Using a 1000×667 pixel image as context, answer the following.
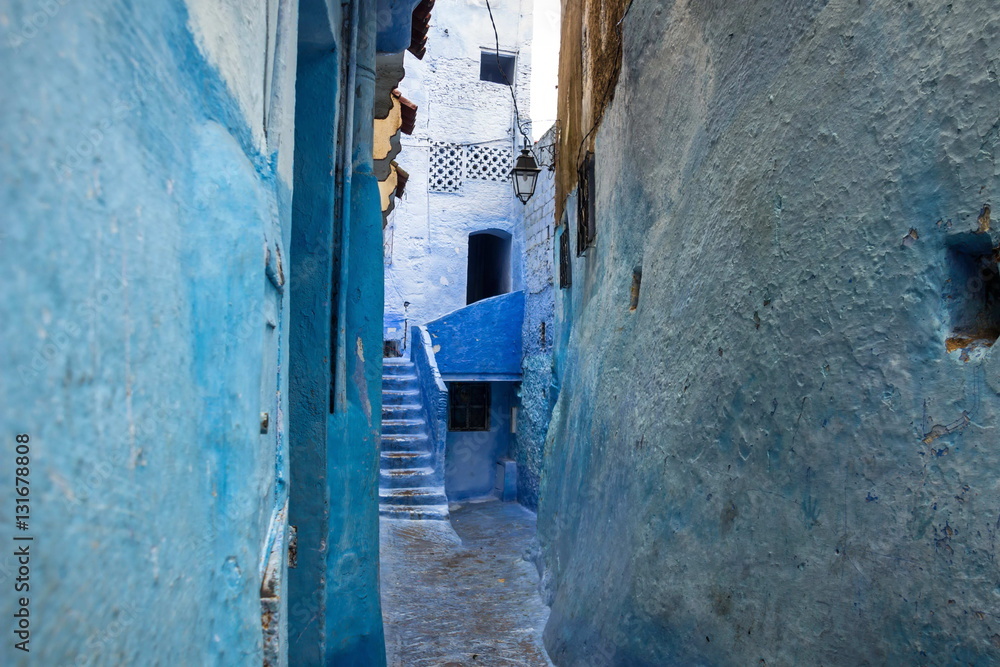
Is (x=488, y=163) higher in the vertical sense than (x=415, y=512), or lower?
higher

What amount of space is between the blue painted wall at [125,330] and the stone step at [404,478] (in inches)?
318

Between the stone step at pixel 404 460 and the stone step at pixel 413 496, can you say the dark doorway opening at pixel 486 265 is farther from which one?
the stone step at pixel 413 496

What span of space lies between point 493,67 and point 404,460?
32.7 feet

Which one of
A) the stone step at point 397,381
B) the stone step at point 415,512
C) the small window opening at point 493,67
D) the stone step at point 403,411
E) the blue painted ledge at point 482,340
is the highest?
the small window opening at point 493,67

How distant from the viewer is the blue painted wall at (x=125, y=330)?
1.85 feet

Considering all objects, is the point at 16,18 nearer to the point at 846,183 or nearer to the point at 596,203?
the point at 846,183

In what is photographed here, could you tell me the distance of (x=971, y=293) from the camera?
Result: 1.70 meters

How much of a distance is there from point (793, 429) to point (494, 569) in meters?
5.47

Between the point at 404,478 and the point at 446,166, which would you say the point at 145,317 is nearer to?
the point at 404,478

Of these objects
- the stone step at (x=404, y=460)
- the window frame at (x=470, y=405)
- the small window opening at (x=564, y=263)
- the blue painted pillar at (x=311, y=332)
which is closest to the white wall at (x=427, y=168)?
the window frame at (x=470, y=405)

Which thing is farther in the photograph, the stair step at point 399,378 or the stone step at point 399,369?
the stone step at point 399,369

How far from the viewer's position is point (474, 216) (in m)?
15.1

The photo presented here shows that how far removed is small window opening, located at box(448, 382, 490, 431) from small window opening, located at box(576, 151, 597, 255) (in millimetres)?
7511

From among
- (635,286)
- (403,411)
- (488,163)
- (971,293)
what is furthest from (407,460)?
(971,293)
